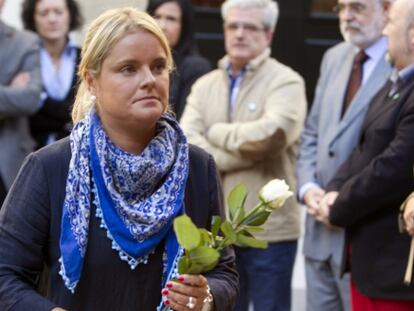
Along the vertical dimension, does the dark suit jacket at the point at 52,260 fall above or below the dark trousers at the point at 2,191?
above

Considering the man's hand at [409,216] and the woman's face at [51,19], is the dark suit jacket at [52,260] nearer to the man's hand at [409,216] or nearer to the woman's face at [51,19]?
the man's hand at [409,216]

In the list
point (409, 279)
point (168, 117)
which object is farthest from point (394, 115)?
point (168, 117)

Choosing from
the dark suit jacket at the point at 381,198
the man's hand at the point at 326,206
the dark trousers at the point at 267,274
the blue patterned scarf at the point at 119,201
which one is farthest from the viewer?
the dark trousers at the point at 267,274

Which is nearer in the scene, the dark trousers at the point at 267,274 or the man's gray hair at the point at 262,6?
the dark trousers at the point at 267,274

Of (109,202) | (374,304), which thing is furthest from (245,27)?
(109,202)

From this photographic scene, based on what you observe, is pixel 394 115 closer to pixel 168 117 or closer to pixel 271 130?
pixel 271 130

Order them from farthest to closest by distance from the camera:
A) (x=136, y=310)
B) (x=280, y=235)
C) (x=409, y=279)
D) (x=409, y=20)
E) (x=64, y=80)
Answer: (x=64, y=80)
(x=280, y=235)
(x=409, y=20)
(x=409, y=279)
(x=136, y=310)

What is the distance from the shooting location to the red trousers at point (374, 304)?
454 cm

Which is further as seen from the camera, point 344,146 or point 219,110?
point 219,110

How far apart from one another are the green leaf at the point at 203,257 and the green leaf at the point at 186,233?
1.8 inches

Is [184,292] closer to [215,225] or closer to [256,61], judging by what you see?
[215,225]

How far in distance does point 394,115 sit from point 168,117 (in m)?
1.70

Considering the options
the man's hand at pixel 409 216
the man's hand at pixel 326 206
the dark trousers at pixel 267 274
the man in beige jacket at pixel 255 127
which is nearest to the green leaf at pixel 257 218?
the man's hand at pixel 409 216

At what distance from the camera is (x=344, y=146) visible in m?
5.23
